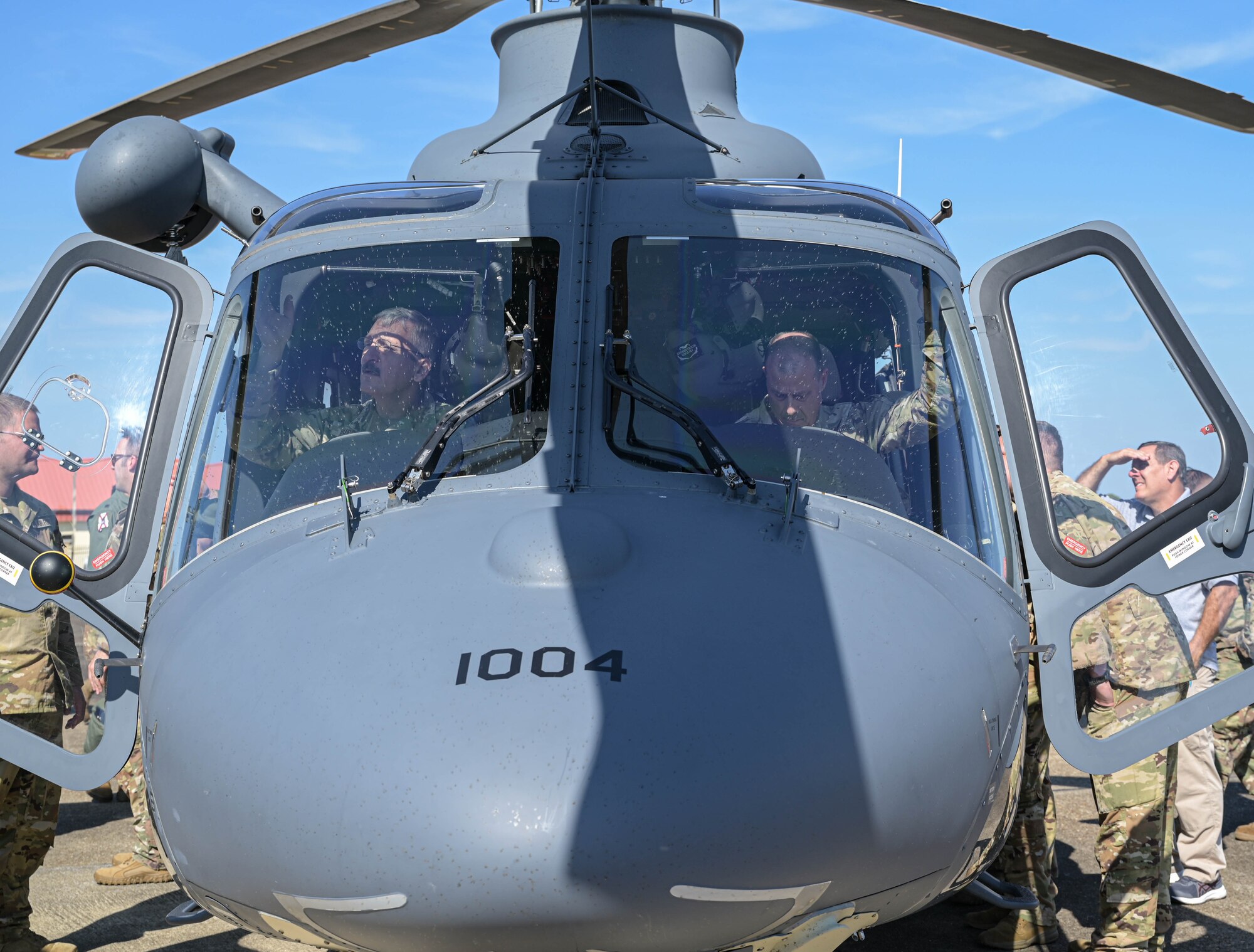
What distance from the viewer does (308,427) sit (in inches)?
133

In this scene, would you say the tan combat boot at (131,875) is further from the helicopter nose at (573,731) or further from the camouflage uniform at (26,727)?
the helicopter nose at (573,731)

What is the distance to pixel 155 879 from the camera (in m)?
6.42

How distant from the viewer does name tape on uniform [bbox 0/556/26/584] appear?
132 inches

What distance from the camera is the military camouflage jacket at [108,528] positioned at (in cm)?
353

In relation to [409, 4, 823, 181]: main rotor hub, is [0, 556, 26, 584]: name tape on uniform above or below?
below

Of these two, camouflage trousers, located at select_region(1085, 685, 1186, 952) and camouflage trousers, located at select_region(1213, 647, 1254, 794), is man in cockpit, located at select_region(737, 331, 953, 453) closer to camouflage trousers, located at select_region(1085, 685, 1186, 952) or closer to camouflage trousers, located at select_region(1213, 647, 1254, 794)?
camouflage trousers, located at select_region(1085, 685, 1186, 952)

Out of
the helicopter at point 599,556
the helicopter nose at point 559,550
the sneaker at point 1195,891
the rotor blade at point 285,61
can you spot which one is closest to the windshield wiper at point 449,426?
the helicopter at point 599,556

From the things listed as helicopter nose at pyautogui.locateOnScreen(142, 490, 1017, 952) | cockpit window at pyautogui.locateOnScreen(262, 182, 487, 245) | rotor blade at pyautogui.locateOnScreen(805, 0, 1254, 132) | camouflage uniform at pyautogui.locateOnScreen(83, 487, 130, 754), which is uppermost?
rotor blade at pyautogui.locateOnScreen(805, 0, 1254, 132)

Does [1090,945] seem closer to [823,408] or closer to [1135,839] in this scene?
[1135,839]

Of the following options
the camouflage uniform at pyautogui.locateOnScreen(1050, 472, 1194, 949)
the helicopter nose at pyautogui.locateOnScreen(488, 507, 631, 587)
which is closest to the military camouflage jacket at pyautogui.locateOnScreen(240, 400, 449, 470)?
the helicopter nose at pyautogui.locateOnScreen(488, 507, 631, 587)

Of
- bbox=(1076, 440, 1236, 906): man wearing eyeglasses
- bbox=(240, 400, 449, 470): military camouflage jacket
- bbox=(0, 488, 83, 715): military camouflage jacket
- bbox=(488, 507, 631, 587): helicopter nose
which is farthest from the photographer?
bbox=(1076, 440, 1236, 906): man wearing eyeglasses

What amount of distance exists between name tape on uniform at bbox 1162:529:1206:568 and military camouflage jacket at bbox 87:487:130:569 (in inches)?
110

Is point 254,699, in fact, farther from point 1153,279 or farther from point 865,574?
point 1153,279

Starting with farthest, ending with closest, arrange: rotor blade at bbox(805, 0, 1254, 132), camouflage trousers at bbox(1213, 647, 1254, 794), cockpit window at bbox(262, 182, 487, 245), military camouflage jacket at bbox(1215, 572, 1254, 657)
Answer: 1. camouflage trousers at bbox(1213, 647, 1254, 794)
2. military camouflage jacket at bbox(1215, 572, 1254, 657)
3. rotor blade at bbox(805, 0, 1254, 132)
4. cockpit window at bbox(262, 182, 487, 245)
